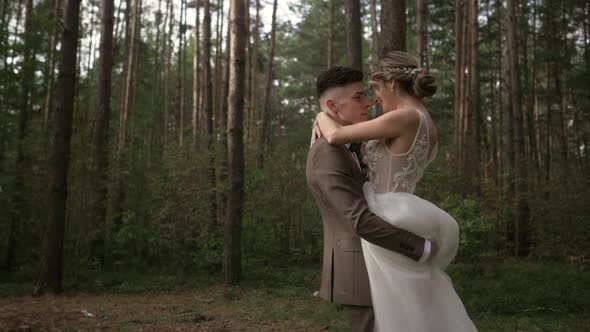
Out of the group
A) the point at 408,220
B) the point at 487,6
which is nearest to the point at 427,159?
the point at 408,220

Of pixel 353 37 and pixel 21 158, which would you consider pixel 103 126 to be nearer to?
pixel 21 158

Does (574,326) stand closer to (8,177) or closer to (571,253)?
(571,253)

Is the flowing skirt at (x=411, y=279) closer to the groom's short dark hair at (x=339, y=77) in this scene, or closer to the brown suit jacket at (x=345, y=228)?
the brown suit jacket at (x=345, y=228)

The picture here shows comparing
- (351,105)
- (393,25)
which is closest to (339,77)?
(351,105)

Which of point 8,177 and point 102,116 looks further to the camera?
point 102,116

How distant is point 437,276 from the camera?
245 cm

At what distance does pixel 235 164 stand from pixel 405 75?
772 cm

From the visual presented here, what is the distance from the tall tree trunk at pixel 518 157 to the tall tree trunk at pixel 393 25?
879 cm

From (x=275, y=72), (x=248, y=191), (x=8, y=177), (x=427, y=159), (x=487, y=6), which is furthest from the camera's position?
(x=275, y=72)

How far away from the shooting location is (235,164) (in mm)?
10070

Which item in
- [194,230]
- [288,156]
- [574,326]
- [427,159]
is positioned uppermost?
[288,156]

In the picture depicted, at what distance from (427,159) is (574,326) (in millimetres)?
5836

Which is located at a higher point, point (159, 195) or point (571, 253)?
point (159, 195)

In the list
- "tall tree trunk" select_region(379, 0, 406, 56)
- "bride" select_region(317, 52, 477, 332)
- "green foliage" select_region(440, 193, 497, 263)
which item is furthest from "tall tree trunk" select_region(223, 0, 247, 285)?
"bride" select_region(317, 52, 477, 332)
